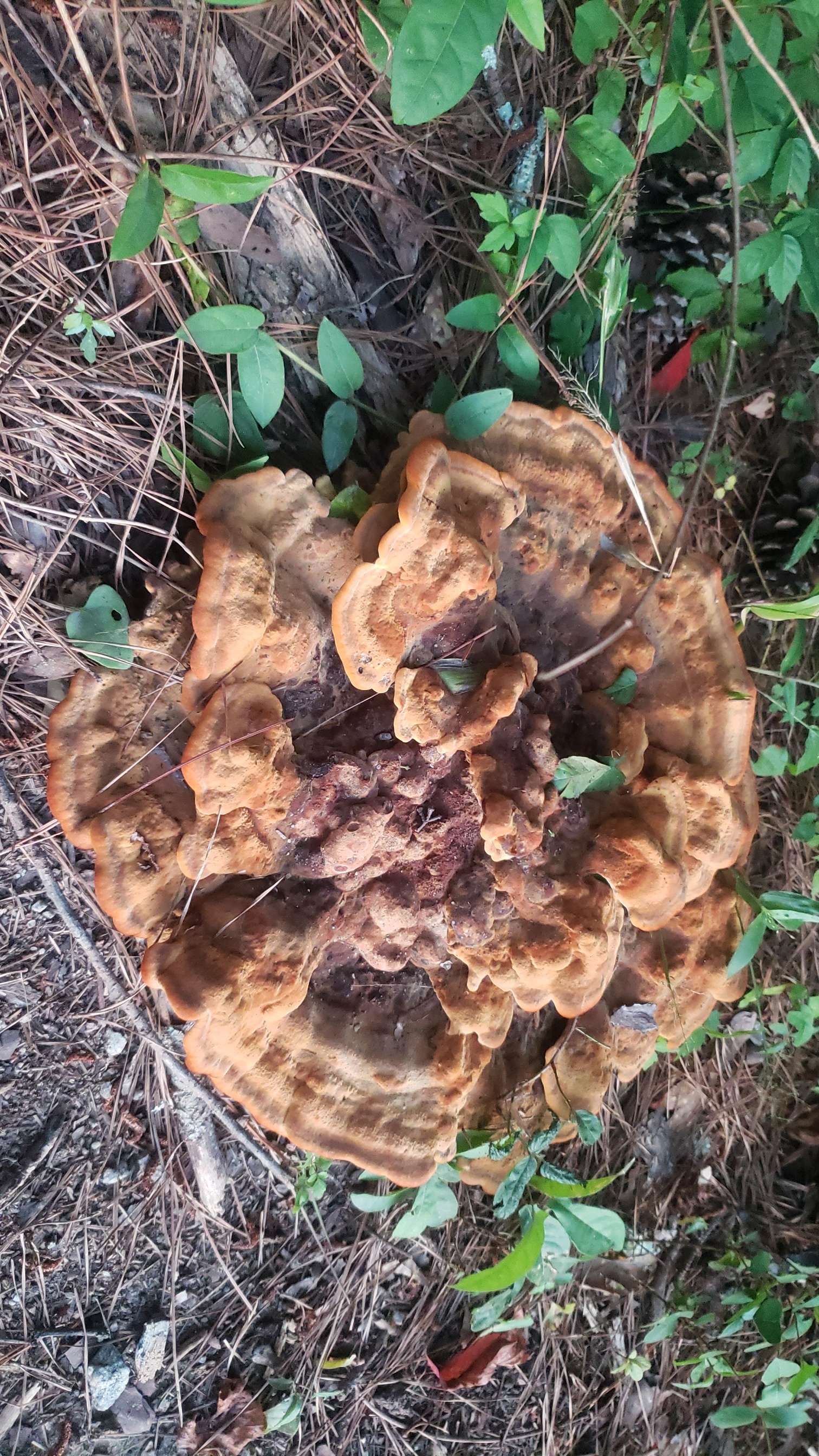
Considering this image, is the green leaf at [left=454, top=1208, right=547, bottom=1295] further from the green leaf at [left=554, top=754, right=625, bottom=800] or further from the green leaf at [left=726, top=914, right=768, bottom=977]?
the green leaf at [left=554, top=754, right=625, bottom=800]

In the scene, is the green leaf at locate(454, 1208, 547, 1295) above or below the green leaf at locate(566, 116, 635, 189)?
below

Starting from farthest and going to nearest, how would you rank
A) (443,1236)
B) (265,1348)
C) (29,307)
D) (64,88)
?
(443,1236) < (265,1348) < (29,307) < (64,88)

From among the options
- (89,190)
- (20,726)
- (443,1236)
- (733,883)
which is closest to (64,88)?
(89,190)

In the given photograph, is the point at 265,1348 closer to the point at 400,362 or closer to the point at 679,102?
the point at 400,362

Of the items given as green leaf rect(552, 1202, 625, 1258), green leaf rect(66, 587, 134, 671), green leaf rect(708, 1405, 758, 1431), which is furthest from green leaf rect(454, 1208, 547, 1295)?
green leaf rect(66, 587, 134, 671)

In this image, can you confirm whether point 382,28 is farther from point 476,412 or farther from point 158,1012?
point 158,1012

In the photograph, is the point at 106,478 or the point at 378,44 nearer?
the point at 378,44
